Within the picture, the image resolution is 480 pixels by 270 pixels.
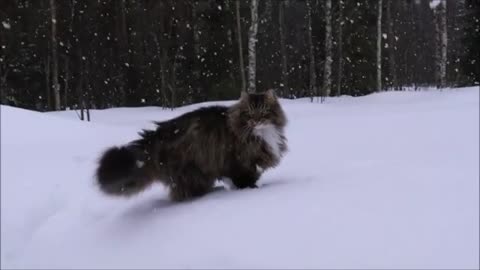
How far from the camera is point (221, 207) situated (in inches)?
150

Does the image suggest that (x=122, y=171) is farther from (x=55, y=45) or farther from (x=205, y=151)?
(x=55, y=45)

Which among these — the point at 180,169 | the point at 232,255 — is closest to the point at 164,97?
the point at 180,169

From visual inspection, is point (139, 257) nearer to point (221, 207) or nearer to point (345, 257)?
point (221, 207)

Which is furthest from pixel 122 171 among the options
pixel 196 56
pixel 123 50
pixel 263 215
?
pixel 123 50

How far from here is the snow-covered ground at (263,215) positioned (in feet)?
10.1

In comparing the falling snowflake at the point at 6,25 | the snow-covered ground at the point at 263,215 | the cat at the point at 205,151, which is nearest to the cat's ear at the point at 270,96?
the cat at the point at 205,151

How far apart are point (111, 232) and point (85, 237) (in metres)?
0.20

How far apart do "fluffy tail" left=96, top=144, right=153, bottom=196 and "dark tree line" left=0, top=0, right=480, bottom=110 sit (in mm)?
15238

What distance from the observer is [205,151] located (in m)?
4.47

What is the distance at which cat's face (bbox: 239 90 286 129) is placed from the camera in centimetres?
459

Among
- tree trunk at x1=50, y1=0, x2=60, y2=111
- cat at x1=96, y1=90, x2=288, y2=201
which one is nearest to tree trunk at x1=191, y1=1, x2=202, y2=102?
tree trunk at x1=50, y1=0, x2=60, y2=111

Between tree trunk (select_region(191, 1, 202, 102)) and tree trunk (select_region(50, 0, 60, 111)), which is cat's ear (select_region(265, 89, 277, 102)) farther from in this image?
tree trunk (select_region(191, 1, 202, 102))

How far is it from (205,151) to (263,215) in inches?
44.8

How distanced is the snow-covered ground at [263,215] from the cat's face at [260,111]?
55cm
